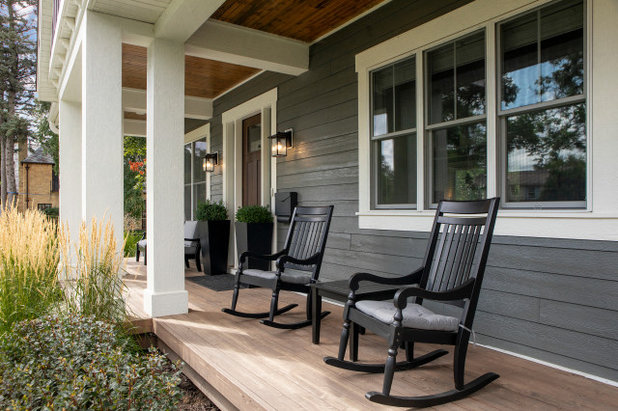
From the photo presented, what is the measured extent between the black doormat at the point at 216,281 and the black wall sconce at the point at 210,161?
74.0 inches

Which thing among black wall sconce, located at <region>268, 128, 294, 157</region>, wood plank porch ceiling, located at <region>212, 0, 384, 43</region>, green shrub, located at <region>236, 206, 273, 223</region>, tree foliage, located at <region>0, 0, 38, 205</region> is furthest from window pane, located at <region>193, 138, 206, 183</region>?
tree foliage, located at <region>0, 0, 38, 205</region>

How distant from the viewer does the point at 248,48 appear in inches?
169

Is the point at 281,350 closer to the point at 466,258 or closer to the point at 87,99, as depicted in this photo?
the point at 466,258

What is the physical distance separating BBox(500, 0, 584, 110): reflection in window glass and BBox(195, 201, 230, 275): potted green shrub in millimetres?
4150

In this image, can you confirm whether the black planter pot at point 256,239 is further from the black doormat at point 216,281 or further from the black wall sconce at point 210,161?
the black wall sconce at point 210,161

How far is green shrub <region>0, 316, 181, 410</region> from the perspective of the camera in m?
1.65

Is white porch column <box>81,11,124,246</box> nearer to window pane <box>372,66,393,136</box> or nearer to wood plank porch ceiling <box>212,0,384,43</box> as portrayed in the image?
wood plank porch ceiling <box>212,0,384,43</box>

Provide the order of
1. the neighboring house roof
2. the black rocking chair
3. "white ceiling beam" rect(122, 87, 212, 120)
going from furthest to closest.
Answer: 1. the neighboring house roof
2. "white ceiling beam" rect(122, 87, 212, 120)
3. the black rocking chair

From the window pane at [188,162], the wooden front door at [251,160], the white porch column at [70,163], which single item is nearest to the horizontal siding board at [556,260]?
the wooden front door at [251,160]

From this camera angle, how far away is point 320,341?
288 centimetres

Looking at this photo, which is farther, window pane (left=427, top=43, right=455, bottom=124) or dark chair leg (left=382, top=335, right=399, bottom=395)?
window pane (left=427, top=43, right=455, bottom=124)

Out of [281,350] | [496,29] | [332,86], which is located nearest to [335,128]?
[332,86]

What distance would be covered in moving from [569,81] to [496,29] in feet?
2.11

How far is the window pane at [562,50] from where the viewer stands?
95.3 inches
